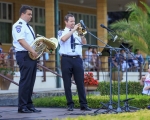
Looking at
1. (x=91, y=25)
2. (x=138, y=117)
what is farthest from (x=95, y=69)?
(x=138, y=117)

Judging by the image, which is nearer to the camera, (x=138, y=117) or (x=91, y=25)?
(x=138, y=117)

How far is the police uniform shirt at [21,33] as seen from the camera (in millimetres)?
10023

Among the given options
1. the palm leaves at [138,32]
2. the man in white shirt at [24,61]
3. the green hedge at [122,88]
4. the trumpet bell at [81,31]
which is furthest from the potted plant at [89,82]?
the palm leaves at [138,32]

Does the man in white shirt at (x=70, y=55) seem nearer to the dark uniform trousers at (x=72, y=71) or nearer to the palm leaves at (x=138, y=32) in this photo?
the dark uniform trousers at (x=72, y=71)

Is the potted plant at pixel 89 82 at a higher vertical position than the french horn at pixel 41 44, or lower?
lower

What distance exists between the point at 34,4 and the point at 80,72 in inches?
638

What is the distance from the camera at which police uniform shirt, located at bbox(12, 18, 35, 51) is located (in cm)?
1002

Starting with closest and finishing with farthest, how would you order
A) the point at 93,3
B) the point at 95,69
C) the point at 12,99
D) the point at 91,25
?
1. the point at 12,99
2. the point at 95,69
3. the point at 93,3
4. the point at 91,25

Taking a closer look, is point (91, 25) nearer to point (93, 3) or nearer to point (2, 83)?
point (93, 3)

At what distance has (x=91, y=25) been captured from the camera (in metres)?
32.1

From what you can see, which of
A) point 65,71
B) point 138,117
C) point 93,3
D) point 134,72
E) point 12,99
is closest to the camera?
point 138,117

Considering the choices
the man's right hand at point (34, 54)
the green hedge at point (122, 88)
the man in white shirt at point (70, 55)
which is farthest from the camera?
the green hedge at point (122, 88)

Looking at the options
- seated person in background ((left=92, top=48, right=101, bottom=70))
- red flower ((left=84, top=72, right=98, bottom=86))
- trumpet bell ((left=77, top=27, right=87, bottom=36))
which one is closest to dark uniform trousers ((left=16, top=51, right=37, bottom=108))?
trumpet bell ((left=77, top=27, right=87, bottom=36))

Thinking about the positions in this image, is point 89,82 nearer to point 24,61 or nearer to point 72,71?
point 72,71
